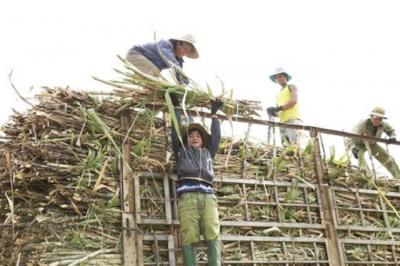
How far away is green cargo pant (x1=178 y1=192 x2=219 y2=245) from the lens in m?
4.23

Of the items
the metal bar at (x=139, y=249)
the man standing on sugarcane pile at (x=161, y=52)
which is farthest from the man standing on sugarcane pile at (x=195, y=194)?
the man standing on sugarcane pile at (x=161, y=52)

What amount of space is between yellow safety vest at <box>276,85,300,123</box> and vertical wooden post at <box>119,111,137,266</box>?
9.01ft

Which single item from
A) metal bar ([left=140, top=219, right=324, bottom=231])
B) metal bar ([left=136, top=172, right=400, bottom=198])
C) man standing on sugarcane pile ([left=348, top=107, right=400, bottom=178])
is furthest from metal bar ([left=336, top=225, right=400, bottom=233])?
man standing on sugarcane pile ([left=348, top=107, right=400, bottom=178])

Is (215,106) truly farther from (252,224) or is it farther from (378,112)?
(378,112)

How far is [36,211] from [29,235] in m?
0.18

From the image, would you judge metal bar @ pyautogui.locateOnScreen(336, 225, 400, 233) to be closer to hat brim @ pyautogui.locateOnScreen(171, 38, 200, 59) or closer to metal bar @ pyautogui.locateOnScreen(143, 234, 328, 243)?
metal bar @ pyautogui.locateOnScreen(143, 234, 328, 243)

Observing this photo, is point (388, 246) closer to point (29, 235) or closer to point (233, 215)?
point (233, 215)

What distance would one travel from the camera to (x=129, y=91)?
4535 millimetres

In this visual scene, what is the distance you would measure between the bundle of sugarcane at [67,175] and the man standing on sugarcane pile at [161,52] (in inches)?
24.9

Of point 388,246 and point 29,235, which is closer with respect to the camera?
point 29,235

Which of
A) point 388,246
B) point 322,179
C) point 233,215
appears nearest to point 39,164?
point 233,215

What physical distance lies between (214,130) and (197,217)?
85 cm

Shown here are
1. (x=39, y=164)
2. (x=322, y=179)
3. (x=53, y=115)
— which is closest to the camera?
(x=39, y=164)

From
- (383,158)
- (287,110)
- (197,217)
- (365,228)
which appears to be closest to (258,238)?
(197,217)
